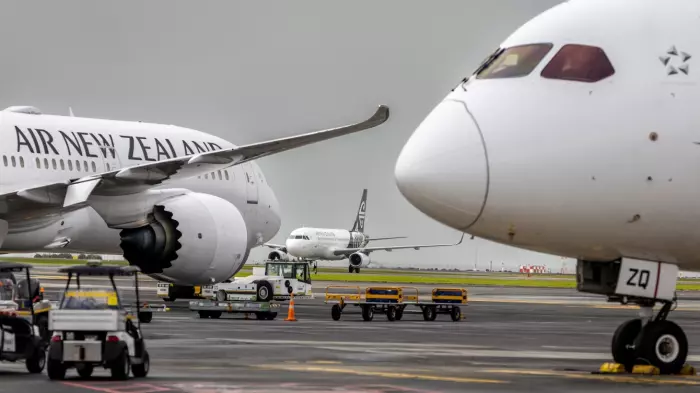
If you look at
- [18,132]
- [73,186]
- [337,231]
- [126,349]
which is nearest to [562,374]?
[126,349]

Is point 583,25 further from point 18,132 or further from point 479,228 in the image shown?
point 18,132

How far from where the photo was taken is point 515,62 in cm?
1644

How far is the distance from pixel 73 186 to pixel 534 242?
632 inches

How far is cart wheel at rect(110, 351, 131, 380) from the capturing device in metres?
17.8

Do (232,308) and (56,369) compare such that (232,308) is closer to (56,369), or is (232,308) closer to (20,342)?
(20,342)

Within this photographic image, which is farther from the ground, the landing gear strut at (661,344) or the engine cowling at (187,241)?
the engine cowling at (187,241)

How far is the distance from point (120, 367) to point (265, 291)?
101ft

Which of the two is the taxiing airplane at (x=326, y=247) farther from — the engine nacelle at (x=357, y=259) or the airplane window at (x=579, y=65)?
the airplane window at (x=579, y=65)

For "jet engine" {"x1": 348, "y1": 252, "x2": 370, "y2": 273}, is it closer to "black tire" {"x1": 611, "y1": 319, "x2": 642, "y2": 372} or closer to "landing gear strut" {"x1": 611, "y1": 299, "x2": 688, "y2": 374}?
"black tire" {"x1": 611, "y1": 319, "x2": 642, "y2": 372}

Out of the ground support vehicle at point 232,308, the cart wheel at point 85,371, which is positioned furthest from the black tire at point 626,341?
the ground support vehicle at point 232,308

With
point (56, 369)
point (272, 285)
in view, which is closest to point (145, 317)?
point (56, 369)

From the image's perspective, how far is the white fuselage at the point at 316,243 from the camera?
5022 inches

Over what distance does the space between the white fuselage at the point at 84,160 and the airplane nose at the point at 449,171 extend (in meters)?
19.5

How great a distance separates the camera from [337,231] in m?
135
